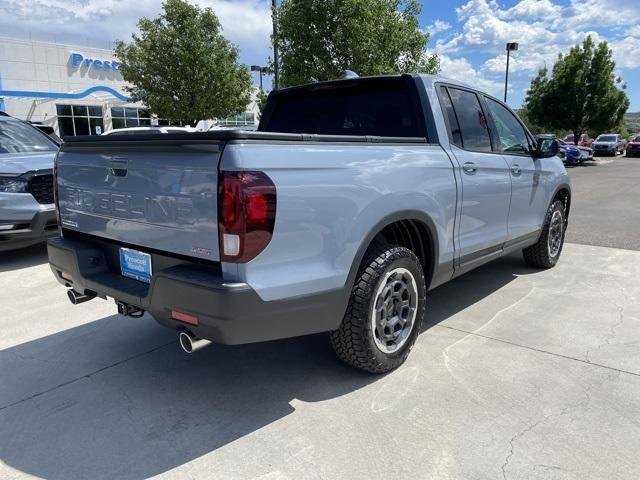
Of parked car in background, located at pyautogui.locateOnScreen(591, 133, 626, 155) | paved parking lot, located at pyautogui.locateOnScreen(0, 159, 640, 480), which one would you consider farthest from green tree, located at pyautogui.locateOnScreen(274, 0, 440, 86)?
parked car in background, located at pyautogui.locateOnScreen(591, 133, 626, 155)

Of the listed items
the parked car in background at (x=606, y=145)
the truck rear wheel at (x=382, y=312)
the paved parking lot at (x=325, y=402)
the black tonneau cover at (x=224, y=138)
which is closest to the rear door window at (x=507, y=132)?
the paved parking lot at (x=325, y=402)

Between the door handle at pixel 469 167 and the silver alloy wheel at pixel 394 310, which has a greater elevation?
the door handle at pixel 469 167

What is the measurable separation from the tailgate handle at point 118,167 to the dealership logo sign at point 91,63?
31.8 meters

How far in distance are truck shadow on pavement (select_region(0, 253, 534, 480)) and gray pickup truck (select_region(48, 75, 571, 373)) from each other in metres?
0.44

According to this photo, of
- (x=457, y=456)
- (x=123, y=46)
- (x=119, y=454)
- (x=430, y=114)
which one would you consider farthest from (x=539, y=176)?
(x=123, y=46)

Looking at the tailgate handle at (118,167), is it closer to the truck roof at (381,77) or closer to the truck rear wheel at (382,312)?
the truck rear wheel at (382,312)

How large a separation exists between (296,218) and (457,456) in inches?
55.3

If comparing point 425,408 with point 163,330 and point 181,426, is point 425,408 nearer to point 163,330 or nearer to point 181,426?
point 181,426

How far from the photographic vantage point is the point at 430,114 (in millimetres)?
3531

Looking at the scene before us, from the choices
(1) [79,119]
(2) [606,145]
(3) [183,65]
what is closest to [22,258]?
(3) [183,65]

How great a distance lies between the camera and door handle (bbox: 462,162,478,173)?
3.64 metres

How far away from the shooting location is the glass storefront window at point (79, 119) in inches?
1189

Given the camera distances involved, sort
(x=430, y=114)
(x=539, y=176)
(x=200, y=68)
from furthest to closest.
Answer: (x=200, y=68) < (x=539, y=176) < (x=430, y=114)

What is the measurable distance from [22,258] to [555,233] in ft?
22.3
